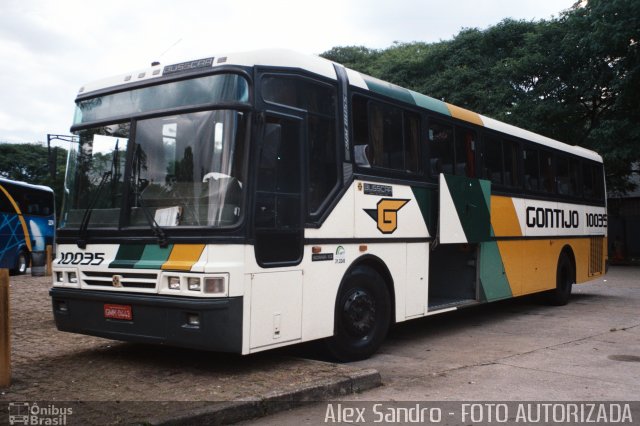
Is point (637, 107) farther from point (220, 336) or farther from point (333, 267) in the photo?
point (220, 336)

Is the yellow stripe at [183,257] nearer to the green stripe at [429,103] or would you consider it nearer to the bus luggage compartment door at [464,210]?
the bus luggage compartment door at [464,210]

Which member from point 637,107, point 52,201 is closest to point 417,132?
point 637,107

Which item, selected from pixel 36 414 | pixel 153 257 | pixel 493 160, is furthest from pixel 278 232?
pixel 493 160

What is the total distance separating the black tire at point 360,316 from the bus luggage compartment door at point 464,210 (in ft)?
5.06

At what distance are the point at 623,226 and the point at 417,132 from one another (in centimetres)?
2616

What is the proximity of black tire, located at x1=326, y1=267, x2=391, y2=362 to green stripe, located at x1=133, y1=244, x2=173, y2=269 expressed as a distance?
1.99 m

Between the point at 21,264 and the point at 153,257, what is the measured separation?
60.3ft

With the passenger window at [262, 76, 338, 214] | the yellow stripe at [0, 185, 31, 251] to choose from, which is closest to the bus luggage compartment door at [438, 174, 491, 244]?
the passenger window at [262, 76, 338, 214]

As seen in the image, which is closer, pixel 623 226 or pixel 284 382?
pixel 284 382

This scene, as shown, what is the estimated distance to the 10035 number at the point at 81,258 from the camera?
20.8 feet

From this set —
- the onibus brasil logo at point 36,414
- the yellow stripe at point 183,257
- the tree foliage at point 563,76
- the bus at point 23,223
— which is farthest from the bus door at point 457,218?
the bus at point 23,223

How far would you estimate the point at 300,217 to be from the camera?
6.33 meters

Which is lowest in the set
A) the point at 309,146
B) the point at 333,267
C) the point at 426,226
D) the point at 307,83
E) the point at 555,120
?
the point at 333,267

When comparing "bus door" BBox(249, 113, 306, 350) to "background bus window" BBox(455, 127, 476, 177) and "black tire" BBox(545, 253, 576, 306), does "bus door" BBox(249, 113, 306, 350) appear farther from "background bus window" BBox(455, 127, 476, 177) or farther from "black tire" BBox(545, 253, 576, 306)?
"black tire" BBox(545, 253, 576, 306)
